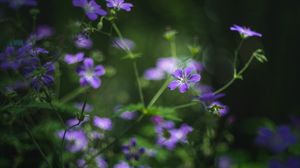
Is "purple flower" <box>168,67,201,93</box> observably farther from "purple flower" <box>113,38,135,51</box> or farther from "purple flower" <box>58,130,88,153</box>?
"purple flower" <box>58,130,88,153</box>

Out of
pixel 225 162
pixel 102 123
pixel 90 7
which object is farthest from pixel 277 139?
pixel 90 7

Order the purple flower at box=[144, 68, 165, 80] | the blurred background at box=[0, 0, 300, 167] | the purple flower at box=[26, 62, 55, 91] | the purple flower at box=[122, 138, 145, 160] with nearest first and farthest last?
the purple flower at box=[26, 62, 55, 91]
the purple flower at box=[122, 138, 145, 160]
the purple flower at box=[144, 68, 165, 80]
the blurred background at box=[0, 0, 300, 167]

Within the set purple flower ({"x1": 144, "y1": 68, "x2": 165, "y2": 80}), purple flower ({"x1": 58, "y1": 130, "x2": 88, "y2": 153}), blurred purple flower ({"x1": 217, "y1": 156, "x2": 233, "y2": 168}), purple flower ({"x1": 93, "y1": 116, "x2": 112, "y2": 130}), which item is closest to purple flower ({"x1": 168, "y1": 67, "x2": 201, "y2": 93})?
purple flower ({"x1": 93, "y1": 116, "x2": 112, "y2": 130})

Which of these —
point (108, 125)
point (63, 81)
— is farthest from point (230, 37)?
point (108, 125)

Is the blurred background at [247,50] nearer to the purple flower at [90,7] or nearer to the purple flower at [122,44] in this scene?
the purple flower at [122,44]

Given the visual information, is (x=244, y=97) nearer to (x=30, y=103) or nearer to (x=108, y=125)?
(x=108, y=125)

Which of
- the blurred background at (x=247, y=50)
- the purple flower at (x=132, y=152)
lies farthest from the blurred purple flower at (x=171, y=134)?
the blurred background at (x=247, y=50)

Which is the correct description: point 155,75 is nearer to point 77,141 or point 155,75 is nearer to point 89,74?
point 77,141
